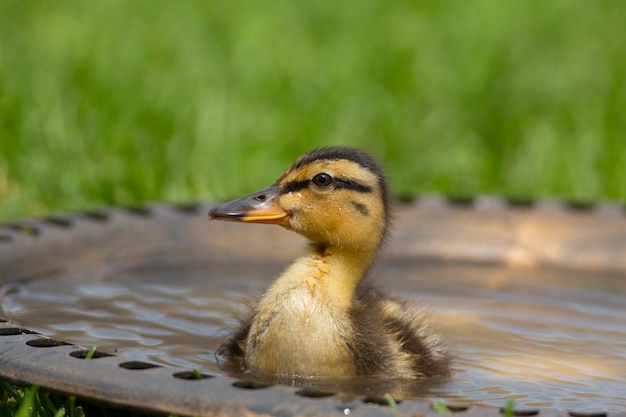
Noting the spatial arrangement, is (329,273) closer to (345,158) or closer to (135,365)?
(345,158)

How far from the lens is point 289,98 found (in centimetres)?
995

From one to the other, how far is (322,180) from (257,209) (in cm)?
29

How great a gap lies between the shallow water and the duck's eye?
811 mm

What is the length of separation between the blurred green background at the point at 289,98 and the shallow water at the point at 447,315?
1.62 meters

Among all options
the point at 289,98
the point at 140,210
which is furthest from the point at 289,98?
the point at 140,210

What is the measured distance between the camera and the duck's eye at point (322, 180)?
4758mm

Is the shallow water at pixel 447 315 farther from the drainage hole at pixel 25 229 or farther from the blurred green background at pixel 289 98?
the blurred green background at pixel 289 98

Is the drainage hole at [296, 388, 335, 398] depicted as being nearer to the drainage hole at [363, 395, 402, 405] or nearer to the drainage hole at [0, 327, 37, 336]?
the drainage hole at [363, 395, 402, 405]

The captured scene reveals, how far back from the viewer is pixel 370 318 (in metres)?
4.56

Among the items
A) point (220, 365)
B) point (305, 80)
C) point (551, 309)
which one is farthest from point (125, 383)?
point (305, 80)

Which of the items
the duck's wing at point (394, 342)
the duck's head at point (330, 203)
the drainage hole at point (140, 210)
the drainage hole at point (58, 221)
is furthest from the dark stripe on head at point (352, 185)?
the drainage hole at point (140, 210)

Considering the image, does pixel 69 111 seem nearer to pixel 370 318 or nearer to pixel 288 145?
pixel 288 145

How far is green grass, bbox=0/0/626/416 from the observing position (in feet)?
27.0

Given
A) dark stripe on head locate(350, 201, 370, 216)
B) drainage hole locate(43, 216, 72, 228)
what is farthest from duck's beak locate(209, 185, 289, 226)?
drainage hole locate(43, 216, 72, 228)
